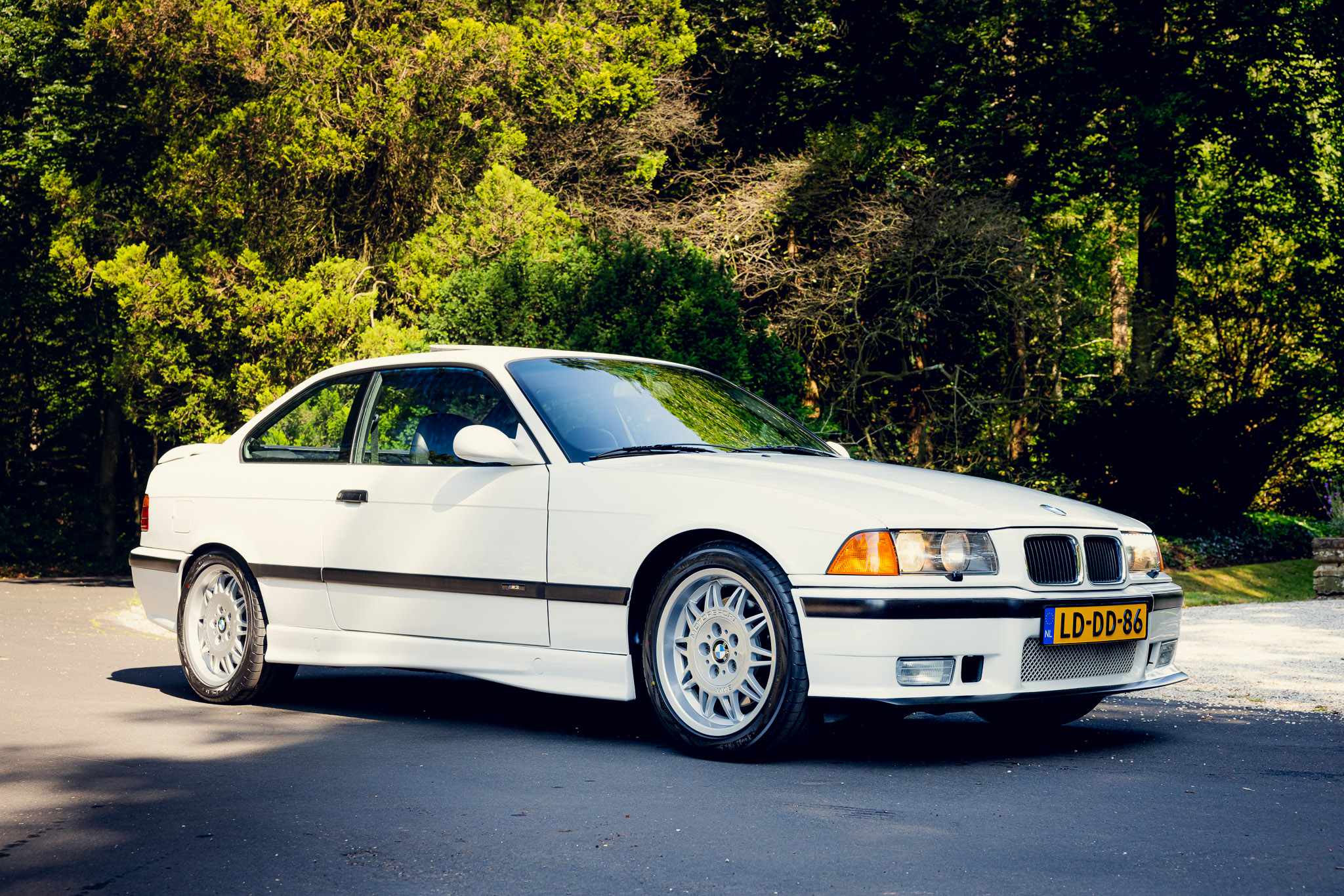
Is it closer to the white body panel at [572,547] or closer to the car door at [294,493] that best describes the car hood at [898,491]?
the white body panel at [572,547]

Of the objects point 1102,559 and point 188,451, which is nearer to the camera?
point 1102,559

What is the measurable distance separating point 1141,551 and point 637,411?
234cm

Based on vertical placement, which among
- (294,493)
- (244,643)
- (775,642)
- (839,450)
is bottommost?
(244,643)

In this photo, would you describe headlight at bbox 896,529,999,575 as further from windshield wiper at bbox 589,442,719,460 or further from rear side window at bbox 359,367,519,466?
rear side window at bbox 359,367,519,466

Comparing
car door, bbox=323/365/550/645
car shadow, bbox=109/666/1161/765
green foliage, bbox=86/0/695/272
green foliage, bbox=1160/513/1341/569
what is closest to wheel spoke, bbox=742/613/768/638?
car shadow, bbox=109/666/1161/765

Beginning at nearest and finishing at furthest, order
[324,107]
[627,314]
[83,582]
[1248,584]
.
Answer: [627,314]
[1248,584]
[324,107]
[83,582]

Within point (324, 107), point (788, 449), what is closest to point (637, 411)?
point (788, 449)

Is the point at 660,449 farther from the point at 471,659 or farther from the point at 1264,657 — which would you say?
the point at 1264,657

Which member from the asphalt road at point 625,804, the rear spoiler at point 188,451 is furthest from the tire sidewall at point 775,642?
the rear spoiler at point 188,451

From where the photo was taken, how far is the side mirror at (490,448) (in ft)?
19.7

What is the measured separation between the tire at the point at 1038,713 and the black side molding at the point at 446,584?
73.5 inches

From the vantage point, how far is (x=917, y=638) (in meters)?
5.13

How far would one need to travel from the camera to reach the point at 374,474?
6.66 metres

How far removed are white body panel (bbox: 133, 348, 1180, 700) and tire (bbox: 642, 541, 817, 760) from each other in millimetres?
91
